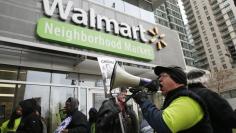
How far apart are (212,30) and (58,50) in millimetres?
107824

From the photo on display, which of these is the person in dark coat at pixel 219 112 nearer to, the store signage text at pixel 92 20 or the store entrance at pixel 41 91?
Answer: the store entrance at pixel 41 91

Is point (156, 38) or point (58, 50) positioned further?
point (156, 38)

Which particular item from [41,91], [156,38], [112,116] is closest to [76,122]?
[112,116]

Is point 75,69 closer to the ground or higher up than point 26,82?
higher up

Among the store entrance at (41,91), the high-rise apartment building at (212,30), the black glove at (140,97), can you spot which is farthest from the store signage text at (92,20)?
the high-rise apartment building at (212,30)

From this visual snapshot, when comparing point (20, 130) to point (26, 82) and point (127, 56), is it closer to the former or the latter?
point (26, 82)

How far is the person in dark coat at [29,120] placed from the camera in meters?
4.51

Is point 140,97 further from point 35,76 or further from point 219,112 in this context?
point 35,76

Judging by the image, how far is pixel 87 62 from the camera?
31.2ft

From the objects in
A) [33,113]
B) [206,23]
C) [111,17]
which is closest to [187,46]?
[206,23]

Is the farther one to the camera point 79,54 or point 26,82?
point 79,54

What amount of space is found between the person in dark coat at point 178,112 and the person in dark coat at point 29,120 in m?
2.92

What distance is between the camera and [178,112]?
207 centimetres

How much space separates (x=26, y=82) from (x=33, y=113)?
12.1 ft
